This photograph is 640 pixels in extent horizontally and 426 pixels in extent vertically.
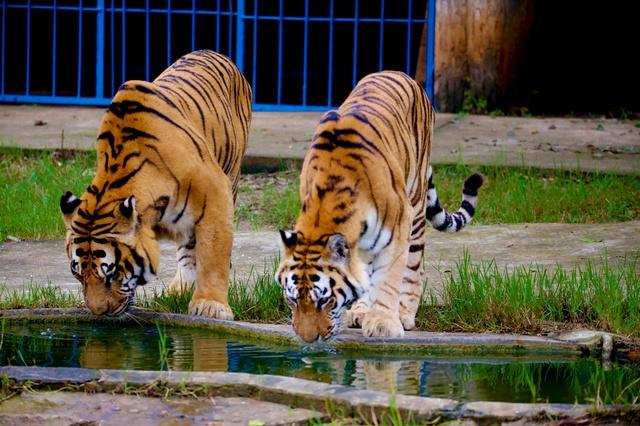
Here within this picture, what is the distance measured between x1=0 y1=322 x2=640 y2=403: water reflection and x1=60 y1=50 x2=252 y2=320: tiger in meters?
0.21

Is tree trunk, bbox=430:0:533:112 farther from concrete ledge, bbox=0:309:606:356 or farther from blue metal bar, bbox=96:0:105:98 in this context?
concrete ledge, bbox=0:309:606:356

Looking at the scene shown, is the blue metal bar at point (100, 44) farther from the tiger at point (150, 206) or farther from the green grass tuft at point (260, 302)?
the green grass tuft at point (260, 302)

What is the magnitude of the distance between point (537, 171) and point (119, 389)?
5159mm

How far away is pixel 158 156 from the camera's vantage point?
17.0 feet

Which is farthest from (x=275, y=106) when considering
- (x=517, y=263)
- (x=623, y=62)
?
(x=517, y=263)

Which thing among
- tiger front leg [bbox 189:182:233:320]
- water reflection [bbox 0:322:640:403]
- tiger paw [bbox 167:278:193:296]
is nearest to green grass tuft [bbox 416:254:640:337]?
water reflection [bbox 0:322:640:403]

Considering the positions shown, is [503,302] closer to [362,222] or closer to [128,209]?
[362,222]

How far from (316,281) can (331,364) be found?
0.33m

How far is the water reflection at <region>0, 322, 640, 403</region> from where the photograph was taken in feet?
13.6

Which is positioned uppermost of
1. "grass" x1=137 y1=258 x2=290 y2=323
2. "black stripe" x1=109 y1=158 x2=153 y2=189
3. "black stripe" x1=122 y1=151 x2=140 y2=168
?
"black stripe" x1=122 y1=151 x2=140 y2=168

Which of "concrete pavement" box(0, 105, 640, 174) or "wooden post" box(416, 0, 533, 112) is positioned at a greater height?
"wooden post" box(416, 0, 533, 112)

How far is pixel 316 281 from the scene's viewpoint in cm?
443

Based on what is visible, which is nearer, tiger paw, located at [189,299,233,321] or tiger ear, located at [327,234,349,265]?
tiger ear, located at [327,234,349,265]

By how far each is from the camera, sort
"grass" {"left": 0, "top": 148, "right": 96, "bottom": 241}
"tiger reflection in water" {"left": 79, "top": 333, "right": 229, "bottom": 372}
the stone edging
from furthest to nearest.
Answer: "grass" {"left": 0, "top": 148, "right": 96, "bottom": 241}, "tiger reflection in water" {"left": 79, "top": 333, "right": 229, "bottom": 372}, the stone edging
